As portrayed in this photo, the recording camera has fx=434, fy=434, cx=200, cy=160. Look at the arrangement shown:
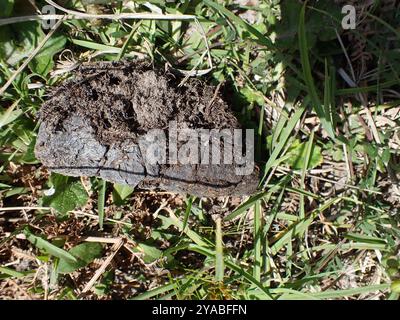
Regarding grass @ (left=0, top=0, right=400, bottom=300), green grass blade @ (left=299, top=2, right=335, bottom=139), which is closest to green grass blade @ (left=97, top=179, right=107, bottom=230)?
grass @ (left=0, top=0, right=400, bottom=300)

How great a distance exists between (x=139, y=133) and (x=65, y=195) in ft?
1.87

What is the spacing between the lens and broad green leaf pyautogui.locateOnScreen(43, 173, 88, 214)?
90.7 inches

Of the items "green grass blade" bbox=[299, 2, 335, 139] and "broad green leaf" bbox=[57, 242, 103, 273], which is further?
"broad green leaf" bbox=[57, 242, 103, 273]

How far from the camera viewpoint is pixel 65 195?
233 centimetres

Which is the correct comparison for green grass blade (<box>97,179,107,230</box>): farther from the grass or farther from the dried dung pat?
the dried dung pat

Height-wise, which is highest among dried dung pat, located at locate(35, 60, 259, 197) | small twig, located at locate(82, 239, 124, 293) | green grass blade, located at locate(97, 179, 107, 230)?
dried dung pat, located at locate(35, 60, 259, 197)

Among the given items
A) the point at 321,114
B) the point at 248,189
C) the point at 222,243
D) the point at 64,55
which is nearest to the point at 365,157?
the point at 321,114

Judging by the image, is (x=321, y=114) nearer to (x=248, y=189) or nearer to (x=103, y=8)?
(x=248, y=189)

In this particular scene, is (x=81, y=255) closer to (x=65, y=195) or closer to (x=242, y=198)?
(x=65, y=195)

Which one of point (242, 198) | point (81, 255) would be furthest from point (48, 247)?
point (242, 198)

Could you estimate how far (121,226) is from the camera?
2.40 metres

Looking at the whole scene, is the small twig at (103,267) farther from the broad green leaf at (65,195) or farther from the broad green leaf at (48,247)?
the broad green leaf at (65,195)

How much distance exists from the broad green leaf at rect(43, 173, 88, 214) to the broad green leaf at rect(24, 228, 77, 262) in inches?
7.5

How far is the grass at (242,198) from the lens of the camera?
2.22m
